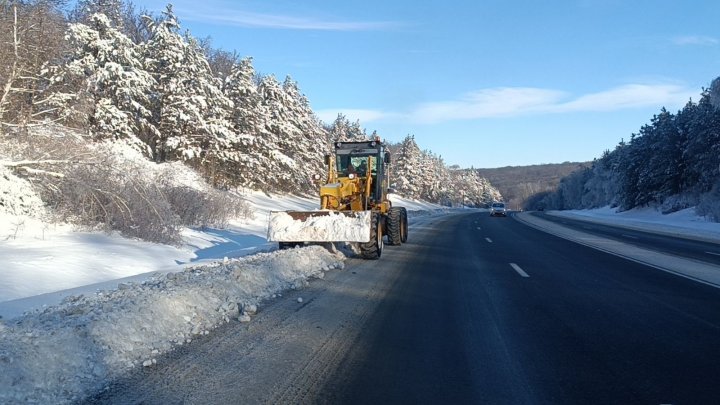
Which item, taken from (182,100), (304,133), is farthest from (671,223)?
(182,100)

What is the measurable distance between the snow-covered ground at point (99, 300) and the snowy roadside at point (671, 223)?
78.0 feet

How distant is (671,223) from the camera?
42.7 m

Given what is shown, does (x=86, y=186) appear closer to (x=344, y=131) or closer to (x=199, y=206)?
(x=199, y=206)

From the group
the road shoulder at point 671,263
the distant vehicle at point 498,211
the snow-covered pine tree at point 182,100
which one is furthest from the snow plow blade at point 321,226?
the distant vehicle at point 498,211

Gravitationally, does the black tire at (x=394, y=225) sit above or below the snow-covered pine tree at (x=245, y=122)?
below

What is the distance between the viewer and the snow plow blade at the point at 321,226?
13977 millimetres

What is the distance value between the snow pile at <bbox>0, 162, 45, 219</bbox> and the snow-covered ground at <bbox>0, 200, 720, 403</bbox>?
0.92 ft

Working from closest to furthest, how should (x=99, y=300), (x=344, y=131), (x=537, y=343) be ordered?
1. (x=537, y=343)
2. (x=99, y=300)
3. (x=344, y=131)

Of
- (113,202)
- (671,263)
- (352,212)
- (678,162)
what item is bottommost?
(671,263)

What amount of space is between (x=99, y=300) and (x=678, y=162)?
199 feet

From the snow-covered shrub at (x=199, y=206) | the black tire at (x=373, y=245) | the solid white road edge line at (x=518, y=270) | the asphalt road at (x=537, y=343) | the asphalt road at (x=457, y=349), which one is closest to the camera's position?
the asphalt road at (x=457, y=349)

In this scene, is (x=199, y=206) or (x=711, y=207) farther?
(x=711, y=207)

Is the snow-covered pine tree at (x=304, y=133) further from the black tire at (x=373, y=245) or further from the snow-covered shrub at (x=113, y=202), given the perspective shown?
the black tire at (x=373, y=245)

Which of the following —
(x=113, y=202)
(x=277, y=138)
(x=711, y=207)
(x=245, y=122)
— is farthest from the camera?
(x=277, y=138)
